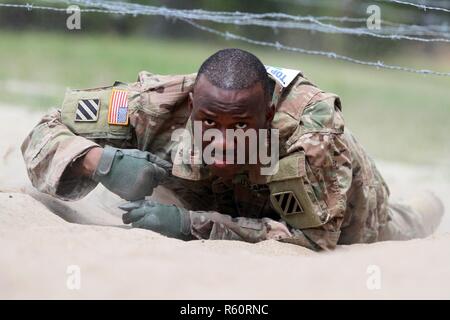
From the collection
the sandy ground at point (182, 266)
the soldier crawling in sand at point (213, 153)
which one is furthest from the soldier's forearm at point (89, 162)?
the sandy ground at point (182, 266)

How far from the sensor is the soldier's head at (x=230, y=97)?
2.86 metres

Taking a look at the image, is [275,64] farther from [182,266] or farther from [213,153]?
[182,266]

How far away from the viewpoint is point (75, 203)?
351 cm

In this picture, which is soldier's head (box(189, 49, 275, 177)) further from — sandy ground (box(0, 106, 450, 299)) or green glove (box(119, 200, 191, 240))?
sandy ground (box(0, 106, 450, 299))

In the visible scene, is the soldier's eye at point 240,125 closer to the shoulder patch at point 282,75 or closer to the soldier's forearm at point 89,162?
the shoulder patch at point 282,75

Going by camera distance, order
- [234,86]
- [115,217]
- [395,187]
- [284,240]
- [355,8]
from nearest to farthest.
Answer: [234,86]
[284,240]
[115,217]
[395,187]
[355,8]

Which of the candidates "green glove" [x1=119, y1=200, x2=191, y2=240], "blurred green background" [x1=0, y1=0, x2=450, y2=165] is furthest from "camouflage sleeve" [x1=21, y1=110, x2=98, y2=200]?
"blurred green background" [x1=0, y1=0, x2=450, y2=165]

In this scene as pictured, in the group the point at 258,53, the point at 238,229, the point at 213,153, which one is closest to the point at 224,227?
the point at 238,229

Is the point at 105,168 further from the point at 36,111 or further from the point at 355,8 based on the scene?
the point at 355,8

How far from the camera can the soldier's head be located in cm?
286

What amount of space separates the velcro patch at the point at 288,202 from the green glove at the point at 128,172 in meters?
0.41

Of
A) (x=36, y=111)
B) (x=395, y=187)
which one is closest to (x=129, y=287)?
(x=395, y=187)

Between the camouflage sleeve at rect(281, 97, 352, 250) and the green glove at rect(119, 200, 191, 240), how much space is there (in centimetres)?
35
